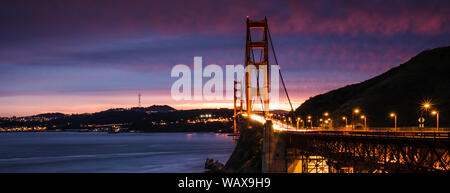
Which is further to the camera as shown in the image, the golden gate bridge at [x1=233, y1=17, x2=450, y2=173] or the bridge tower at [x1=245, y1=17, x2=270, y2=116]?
the bridge tower at [x1=245, y1=17, x2=270, y2=116]

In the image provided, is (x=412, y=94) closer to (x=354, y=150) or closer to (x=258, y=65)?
(x=258, y=65)

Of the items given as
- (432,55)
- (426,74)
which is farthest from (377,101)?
(432,55)

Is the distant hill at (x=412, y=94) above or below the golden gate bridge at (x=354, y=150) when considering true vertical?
above

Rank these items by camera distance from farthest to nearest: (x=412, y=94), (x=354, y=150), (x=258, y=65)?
(x=412, y=94) → (x=258, y=65) → (x=354, y=150)

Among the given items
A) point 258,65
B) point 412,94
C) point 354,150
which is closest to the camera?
point 354,150

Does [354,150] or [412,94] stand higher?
[412,94]

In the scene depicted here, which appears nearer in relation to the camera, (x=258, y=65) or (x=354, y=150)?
(x=354, y=150)

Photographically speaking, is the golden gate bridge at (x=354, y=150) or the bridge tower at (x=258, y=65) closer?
the golden gate bridge at (x=354, y=150)

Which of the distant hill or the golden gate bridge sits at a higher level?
the distant hill

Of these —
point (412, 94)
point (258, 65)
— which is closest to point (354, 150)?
point (258, 65)

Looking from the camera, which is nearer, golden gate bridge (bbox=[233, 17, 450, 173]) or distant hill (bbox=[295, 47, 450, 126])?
golden gate bridge (bbox=[233, 17, 450, 173])

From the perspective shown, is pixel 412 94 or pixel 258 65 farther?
pixel 412 94

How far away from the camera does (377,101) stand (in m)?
133
